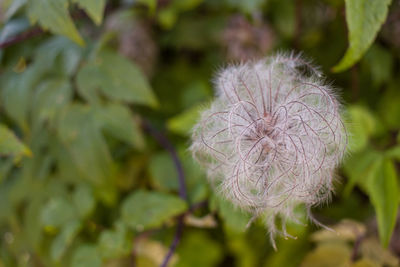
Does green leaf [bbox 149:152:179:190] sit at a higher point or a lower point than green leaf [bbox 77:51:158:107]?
lower

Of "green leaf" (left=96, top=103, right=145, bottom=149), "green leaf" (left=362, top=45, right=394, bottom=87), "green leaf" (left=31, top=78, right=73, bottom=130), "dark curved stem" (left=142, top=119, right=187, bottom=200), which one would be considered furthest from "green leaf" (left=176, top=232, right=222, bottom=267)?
"green leaf" (left=362, top=45, right=394, bottom=87)

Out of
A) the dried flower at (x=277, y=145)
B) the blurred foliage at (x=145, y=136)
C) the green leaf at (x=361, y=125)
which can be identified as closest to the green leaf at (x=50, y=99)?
the blurred foliage at (x=145, y=136)

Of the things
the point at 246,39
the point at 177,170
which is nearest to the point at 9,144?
the point at 177,170

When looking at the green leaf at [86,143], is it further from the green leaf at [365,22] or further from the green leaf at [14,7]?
the green leaf at [365,22]

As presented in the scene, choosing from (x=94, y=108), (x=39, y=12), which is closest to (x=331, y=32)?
(x=94, y=108)

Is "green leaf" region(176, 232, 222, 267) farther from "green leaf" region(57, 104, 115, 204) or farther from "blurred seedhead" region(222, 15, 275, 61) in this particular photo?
"blurred seedhead" region(222, 15, 275, 61)

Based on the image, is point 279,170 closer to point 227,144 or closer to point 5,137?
point 227,144

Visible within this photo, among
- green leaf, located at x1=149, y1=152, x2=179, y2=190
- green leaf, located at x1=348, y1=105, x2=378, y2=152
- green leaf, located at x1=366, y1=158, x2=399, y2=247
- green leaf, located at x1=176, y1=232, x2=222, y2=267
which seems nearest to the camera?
green leaf, located at x1=366, y1=158, x2=399, y2=247
